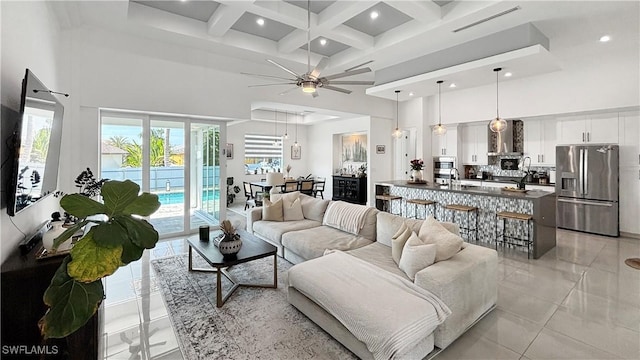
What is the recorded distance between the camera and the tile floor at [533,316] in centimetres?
234

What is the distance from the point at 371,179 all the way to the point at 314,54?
380 cm

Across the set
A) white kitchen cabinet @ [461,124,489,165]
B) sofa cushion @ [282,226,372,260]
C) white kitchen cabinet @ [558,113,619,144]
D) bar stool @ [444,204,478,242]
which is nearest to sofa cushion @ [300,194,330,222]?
sofa cushion @ [282,226,372,260]

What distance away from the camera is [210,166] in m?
6.07

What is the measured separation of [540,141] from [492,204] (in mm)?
2883

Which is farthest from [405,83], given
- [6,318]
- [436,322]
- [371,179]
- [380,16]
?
[6,318]

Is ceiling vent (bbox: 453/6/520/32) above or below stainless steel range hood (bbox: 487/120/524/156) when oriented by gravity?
above

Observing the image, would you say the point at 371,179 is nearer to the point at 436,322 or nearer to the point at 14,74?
the point at 436,322

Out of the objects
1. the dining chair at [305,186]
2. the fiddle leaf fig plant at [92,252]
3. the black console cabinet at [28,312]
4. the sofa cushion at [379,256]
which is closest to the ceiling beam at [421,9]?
the sofa cushion at [379,256]

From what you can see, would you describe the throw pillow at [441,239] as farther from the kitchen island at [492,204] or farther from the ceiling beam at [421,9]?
the ceiling beam at [421,9]

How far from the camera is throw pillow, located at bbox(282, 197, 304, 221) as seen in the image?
4.95 m

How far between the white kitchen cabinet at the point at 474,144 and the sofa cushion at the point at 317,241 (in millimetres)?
5238

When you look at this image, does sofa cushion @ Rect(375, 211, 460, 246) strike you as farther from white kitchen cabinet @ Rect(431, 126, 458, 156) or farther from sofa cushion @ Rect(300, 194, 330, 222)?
white kitchen cabinet @ Rect(431, 126, 458, 156)

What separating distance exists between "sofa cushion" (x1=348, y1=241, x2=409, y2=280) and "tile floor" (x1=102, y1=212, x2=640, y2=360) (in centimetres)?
77

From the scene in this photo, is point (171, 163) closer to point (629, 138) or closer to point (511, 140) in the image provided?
point (511, 140)
